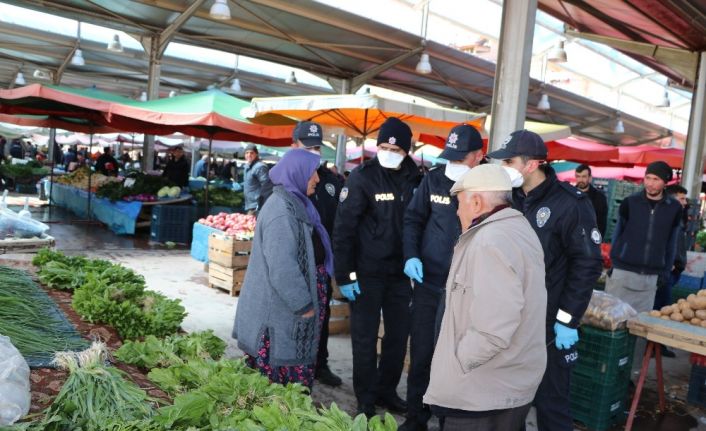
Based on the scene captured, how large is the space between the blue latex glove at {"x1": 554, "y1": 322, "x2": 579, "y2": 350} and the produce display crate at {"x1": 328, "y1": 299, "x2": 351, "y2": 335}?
3.08m

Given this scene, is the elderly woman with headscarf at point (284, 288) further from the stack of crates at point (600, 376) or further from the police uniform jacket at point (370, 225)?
the stack of crates at point (600, 376)

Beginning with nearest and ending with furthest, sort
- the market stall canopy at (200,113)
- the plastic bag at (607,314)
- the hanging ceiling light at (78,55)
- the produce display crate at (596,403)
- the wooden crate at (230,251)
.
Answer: the plastic bag at (607,314), the produce display crate at (596,403), the wooden crate at (230,251), the market stall canopy at (200,113), the hanging ceiling light at (78,55)

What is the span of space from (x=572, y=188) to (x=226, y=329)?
12.8ft

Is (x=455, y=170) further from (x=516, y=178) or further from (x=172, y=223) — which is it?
(x=172, y=223)

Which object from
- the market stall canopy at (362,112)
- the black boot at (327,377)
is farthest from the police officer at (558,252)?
the market stall canopy at (362,112)

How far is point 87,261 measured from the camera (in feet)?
14.4

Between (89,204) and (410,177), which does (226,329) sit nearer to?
(410,177)

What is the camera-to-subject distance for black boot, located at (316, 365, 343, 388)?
16.0 ft

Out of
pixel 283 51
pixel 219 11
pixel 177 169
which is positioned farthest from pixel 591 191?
pixel 283 51

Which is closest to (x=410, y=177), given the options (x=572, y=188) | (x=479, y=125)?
(x=572, y=188)

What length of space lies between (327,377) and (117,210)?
847cm

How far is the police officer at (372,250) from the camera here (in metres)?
4.14

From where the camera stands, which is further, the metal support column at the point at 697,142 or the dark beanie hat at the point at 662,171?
the metal support column at the point at 697,142

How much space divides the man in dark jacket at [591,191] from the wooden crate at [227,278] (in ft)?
15.2
